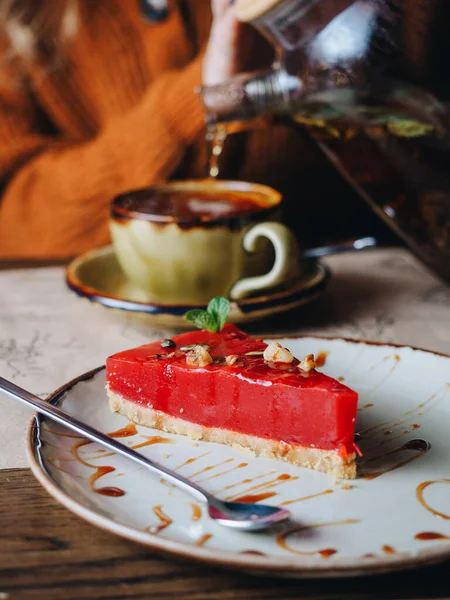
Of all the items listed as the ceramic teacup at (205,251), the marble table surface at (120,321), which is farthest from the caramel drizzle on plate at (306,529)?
the ceramic teacup at (205,251)

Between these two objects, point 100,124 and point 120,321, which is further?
point 100,124

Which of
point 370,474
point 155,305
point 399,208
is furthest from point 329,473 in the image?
point 399,208

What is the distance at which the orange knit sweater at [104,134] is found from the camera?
1637mm

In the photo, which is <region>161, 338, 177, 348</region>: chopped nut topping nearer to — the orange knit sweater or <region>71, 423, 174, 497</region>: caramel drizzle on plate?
<region>71, 423, 174, 497</region>: caramel drizzle on plate

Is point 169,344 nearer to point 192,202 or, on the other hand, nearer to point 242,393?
point 242,393

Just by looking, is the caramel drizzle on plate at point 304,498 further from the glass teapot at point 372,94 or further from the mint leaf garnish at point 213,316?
the glass teapot at point 372,94

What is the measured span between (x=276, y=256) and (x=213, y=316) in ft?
0.73

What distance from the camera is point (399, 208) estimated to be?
0.98 meters

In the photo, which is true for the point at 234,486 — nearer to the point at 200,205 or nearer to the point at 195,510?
the point at 195,510

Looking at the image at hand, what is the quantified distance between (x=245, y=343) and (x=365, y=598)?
1.01ft

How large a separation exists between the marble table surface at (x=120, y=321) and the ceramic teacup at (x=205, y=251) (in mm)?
63

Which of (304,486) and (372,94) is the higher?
(372,94)

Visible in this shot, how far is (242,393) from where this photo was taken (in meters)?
0.63

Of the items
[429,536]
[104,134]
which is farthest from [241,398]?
[104,134]
